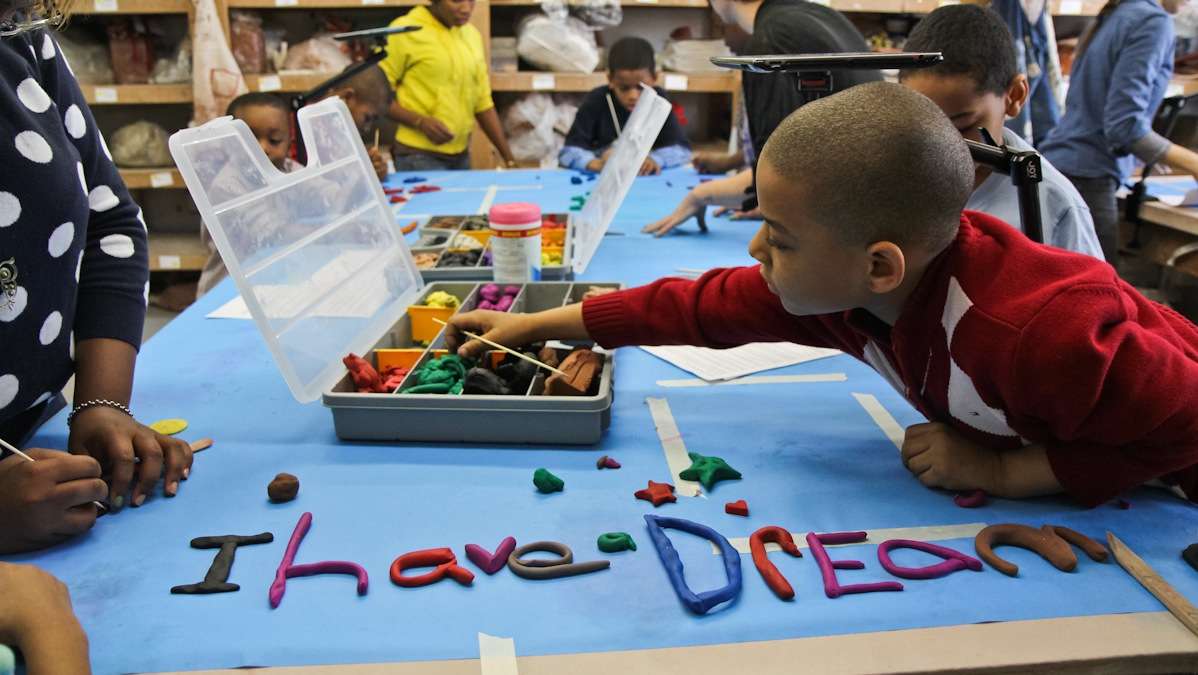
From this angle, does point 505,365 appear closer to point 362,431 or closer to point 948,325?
point 362,431

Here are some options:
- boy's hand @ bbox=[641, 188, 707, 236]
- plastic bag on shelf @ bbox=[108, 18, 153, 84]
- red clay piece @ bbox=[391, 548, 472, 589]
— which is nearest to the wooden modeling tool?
red clay piece @ bbox=[391, 548, 472, 589]

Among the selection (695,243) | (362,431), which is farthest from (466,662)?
(695,243)

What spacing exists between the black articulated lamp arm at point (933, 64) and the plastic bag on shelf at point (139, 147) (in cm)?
A: 313

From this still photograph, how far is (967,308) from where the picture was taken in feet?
2.56

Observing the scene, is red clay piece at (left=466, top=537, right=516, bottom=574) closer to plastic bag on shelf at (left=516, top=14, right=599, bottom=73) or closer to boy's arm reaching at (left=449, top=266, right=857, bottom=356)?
boy's arm reaching at (left=449, top=266, right=857, bottom=356)

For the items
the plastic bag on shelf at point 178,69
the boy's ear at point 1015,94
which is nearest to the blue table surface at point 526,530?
the boy's ear at point 1015,94

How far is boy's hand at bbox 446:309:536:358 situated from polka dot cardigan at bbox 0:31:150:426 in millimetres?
364

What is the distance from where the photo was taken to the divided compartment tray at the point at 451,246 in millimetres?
1451

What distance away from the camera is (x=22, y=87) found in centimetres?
80

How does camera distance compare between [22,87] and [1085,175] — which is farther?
[1085,175]

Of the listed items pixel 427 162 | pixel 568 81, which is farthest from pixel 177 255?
pixel 568 81

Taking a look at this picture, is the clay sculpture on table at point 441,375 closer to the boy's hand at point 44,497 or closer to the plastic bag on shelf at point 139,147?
the boy's hand at point 44,497

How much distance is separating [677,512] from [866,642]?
220mm

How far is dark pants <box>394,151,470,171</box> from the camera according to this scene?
302cm
